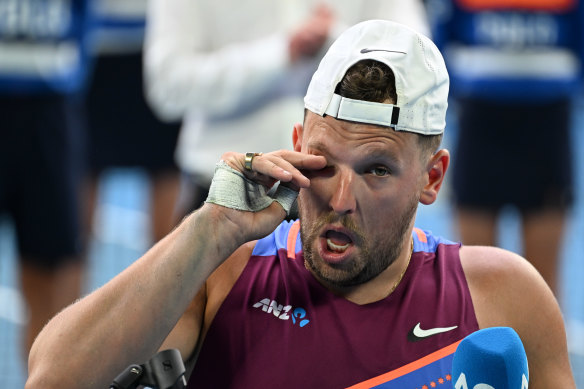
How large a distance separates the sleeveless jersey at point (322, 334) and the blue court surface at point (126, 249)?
101 inches

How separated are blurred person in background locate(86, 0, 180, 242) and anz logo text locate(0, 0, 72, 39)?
1.03m

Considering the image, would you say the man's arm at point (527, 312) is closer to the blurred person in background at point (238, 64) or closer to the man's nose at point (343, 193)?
the man's nose at point (343, 193)

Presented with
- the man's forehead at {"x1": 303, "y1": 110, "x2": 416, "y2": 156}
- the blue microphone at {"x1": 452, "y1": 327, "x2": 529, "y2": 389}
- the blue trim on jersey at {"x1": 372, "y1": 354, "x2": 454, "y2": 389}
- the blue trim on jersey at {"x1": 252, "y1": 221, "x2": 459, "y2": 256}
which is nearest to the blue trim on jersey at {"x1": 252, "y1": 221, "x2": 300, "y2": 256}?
the blue trim on jersey at {"x1": 252, "y1": 221, "x2": 459, "y2": 256}

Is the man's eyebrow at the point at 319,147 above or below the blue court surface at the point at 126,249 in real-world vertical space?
above

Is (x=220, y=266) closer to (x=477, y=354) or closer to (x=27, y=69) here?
(x=477, y=354)

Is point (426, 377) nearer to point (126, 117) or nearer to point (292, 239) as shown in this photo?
point (292, 239)

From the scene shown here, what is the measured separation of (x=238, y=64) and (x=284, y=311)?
1.91 metres

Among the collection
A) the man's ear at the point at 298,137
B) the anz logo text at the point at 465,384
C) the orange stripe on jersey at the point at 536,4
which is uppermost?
the orange stripe on jersey at the point at 536,4

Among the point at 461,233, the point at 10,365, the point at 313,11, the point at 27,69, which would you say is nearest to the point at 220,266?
the point at 313,11

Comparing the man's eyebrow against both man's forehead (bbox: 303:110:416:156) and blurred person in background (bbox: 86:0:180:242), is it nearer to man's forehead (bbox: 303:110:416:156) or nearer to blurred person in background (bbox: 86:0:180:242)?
man's forehead (bbox: 303:110:416:156)

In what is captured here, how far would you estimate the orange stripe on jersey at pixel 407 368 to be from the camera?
275cm

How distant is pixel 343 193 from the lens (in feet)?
8.77

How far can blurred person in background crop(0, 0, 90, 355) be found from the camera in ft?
16.5

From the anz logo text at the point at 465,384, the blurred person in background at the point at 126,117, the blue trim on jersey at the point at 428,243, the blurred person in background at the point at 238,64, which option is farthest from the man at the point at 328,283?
the blurred person in background at the point at 126,117
